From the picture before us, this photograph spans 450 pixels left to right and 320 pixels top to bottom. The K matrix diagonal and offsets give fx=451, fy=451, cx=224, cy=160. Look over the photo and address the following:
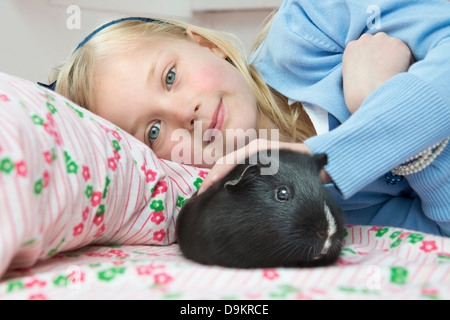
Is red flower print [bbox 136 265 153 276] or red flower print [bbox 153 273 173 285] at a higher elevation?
red flower print [bbox 136 265 153 276]

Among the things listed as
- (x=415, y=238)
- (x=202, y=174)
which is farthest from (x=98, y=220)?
(x=415, y=238)

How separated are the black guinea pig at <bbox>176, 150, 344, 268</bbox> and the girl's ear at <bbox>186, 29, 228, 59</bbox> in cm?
76

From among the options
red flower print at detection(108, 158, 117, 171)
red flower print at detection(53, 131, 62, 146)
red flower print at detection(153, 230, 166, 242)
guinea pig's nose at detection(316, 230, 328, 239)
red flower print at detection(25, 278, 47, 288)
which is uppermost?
red flower print at detection(53, 131, 62, 146)

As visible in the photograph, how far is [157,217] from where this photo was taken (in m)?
0.89

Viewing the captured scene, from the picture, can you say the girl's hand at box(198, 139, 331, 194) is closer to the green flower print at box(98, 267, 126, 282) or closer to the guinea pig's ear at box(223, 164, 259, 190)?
the guinea pig's ear at box(223, 164, 259, 190)

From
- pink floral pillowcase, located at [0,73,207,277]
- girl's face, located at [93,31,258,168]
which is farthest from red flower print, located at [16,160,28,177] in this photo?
girl's face, located at [93,31,258,168]

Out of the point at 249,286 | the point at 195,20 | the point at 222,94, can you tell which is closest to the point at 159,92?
the point at 222,94

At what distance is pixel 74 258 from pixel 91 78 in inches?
24.3

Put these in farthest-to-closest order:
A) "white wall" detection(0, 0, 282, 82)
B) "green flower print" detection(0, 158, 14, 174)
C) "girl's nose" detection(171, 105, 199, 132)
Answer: "white wall" detection(0, 0, 282, 82) → "girl's nose" detection(171, 105, 199, 132) → "green flower print" detection(0, 158, 14, 174)

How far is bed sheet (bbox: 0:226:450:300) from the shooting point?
1.87 ft

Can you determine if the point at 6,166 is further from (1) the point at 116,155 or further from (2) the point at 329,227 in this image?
(2) the point at 329,227

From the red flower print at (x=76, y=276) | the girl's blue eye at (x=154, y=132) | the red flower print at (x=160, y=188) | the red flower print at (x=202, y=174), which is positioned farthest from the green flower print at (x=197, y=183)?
the red flower print at (x=76, y=276)

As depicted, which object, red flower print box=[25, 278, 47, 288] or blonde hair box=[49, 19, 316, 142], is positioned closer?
red flower print box=[25, 278, 47, 288]

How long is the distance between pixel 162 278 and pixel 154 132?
0.64 metres
